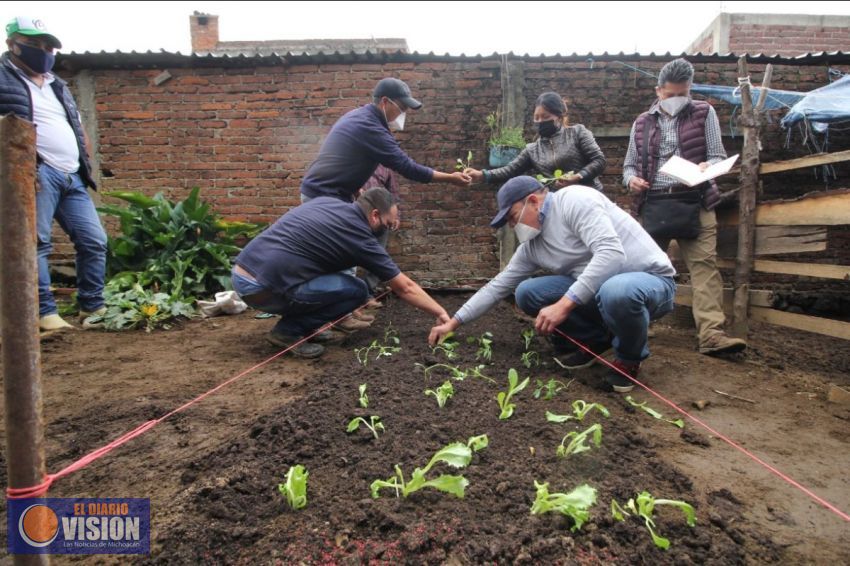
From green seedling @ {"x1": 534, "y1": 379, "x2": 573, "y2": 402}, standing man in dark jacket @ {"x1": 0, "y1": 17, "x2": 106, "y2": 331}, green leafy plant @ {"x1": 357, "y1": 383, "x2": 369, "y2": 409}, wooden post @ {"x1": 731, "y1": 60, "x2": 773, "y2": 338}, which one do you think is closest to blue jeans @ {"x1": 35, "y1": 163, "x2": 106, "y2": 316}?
standing man in dark jacket @ {"x1": 0, "y1": 17, "x2": 106, "y2": 331}

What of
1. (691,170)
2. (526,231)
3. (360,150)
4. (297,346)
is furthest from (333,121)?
(691,170)

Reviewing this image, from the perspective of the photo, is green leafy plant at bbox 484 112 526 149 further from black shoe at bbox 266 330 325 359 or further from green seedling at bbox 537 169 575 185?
A: black shoe at bbox 266 330 325 359

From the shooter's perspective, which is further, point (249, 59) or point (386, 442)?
point (249, 59)

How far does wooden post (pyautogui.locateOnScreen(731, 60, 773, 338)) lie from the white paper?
0.52 m

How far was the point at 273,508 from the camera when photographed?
4.75ft

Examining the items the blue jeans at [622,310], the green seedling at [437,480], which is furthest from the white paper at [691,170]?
the green seedling at [437,480]

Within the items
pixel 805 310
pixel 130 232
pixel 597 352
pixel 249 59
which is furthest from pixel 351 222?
pixel 805 310

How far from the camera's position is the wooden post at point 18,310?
0.97 m

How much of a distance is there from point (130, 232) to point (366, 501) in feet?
15.2

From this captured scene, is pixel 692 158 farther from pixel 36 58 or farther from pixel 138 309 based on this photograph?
pixel 36 58

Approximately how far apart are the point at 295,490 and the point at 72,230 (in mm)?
3490

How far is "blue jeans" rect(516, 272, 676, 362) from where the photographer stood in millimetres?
2590

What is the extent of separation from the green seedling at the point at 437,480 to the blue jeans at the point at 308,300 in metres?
1.79

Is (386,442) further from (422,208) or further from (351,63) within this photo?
(351,63)
